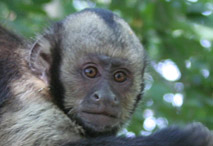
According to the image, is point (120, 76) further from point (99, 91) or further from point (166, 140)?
point (166, 140)

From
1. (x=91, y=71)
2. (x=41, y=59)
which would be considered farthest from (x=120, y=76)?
(x=41, y=59)

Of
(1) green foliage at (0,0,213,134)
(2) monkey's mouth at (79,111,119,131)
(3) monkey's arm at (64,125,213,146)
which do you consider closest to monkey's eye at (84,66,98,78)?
(2) monkey's mouth at (79,111,119,131)

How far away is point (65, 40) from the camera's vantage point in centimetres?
484

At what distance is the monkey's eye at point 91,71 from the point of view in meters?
4.75

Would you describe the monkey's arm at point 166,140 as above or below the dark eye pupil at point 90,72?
below

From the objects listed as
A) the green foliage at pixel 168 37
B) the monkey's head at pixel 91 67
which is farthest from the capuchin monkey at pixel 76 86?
the green foliage at pixel 168 37

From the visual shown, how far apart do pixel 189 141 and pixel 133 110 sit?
1184 millimetres

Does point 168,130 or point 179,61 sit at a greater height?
point 179,61

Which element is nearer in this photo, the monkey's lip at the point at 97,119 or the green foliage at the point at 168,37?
the monkey's lip at the point at 97,119

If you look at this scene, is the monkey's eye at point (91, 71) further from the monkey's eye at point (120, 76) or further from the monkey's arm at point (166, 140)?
the monkey's arm at point (166, 140)

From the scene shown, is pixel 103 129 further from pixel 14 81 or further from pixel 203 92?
pixel 203 92

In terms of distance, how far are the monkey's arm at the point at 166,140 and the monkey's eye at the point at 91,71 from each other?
85 cm


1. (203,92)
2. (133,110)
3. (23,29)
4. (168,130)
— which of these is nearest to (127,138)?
(168,130)

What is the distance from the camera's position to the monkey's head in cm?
453
